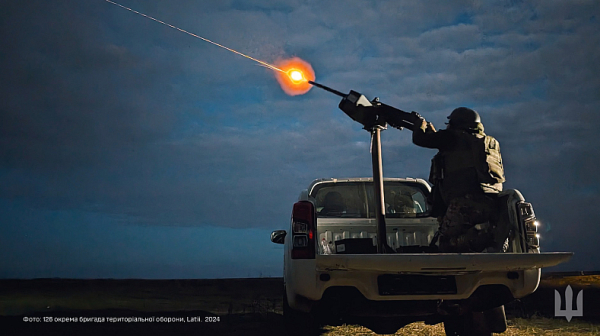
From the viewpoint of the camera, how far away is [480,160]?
202 inches

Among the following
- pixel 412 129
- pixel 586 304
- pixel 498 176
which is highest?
pixel 412 129

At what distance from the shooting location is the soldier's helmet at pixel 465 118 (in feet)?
17.5

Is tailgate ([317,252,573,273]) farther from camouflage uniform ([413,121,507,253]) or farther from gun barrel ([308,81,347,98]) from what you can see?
gun barrel ([308,81,347,98])

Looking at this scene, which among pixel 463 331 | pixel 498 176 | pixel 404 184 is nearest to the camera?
pixel 498 176

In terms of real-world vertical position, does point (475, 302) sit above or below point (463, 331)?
above

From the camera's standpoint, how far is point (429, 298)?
4461mm

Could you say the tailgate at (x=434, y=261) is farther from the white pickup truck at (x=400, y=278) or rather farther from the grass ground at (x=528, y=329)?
the grass ground at (x=528, y=329)

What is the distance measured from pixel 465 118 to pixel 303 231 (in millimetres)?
2209

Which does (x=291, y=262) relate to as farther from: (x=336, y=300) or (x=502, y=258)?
(x=502, y=258)

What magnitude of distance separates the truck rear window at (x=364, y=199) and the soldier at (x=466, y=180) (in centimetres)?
80

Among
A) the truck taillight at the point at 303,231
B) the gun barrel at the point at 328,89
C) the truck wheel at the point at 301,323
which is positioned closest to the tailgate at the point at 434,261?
the truck taillight at the point at 303,231

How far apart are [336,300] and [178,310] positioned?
657 centimetres

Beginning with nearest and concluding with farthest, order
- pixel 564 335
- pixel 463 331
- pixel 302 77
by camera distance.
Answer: pixel 463 331 < pixel 302 77 < pixel 564 335

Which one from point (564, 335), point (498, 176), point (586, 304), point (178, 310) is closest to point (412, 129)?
point (498, 176)
